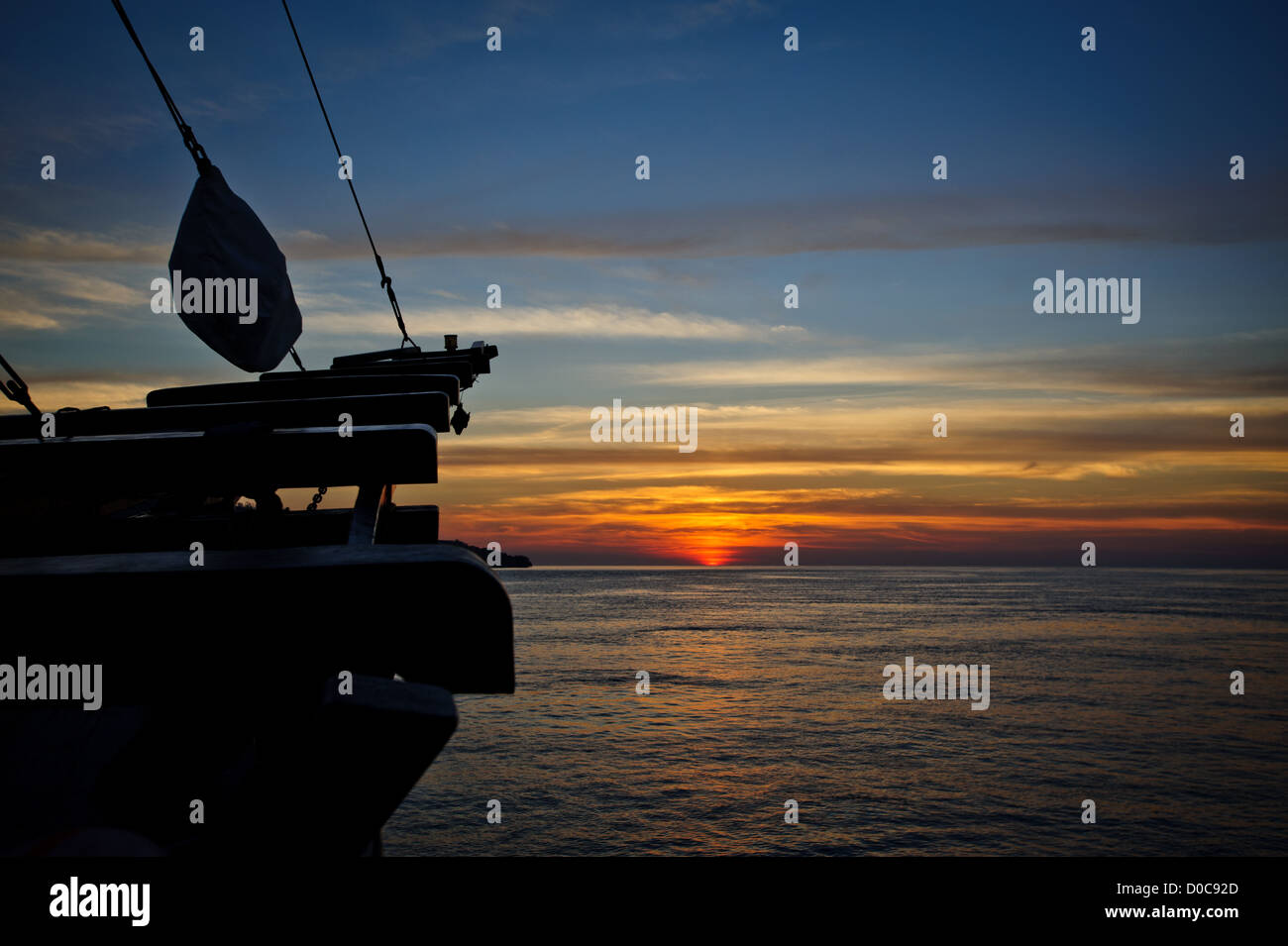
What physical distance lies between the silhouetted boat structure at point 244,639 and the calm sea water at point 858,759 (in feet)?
34.2

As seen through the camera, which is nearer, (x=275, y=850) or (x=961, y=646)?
(x=275, y=850)

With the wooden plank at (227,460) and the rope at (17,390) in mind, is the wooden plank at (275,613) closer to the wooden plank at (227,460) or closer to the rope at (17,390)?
the wooden plank at (227,460)

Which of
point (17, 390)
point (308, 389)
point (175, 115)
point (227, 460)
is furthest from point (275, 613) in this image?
point (17, 390)

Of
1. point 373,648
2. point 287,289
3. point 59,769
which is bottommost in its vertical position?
point 59,769

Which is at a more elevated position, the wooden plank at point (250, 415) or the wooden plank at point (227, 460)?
the wooden plank at point (250, 415)

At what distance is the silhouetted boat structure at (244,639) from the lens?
1074mm

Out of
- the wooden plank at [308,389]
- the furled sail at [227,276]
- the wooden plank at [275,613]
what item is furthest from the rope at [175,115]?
the wooden plank at [275,613]

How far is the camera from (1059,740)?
20344 mm

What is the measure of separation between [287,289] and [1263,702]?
3253 centimetres

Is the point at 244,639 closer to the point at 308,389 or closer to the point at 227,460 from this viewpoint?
the point at 227,460

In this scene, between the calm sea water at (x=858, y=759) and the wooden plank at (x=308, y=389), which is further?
the calm sea water at (x=858, y=759)

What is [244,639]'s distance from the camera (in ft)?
4.57
